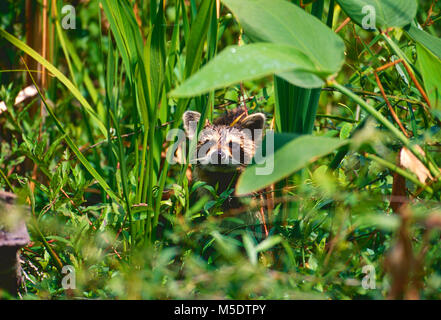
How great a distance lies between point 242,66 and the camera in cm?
142

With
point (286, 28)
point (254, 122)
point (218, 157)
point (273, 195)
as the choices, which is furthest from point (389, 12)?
point (218, 157)

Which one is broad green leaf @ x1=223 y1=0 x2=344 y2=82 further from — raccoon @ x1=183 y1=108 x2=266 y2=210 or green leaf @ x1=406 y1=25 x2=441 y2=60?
raccoon @ x1=183 y1=108 x2=266 y2=210

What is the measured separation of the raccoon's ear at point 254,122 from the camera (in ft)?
9.37

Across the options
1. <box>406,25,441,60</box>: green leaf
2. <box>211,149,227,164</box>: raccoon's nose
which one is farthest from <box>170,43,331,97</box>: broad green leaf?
<box>211,149,227,164</box>: raccoon's nose

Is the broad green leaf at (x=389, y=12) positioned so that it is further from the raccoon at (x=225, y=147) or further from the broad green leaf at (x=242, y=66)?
the raccoon at (x=225, y=147)

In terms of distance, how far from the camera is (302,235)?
6.54ft

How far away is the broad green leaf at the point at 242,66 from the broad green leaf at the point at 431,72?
0.65 meters

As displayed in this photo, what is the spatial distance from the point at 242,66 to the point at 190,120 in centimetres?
153

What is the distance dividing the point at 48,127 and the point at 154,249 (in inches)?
61.8

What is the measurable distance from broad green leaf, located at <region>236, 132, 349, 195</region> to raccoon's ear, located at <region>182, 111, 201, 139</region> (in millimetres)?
A: 1349

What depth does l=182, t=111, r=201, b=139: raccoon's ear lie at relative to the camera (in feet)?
9.36

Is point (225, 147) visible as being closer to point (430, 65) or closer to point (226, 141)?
point (226, 141)
